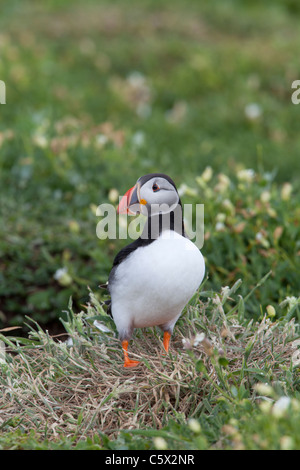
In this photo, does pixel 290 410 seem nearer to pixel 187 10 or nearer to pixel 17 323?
pixel 17 323

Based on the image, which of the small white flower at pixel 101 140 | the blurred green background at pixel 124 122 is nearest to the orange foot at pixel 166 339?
the blurred green background at pixel 124 122

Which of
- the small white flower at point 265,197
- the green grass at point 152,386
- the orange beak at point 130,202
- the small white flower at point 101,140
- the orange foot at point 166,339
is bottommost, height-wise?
the green grass at point 152,386

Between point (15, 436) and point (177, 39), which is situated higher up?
point (177, 39)

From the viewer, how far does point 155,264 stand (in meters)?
2.67

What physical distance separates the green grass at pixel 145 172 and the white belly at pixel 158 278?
0.26m

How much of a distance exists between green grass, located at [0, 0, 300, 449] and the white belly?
258mm

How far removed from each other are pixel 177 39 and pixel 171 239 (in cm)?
786

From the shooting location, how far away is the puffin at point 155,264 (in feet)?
8.80

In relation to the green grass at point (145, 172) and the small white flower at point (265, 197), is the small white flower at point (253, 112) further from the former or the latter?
the small white flower at point (265, 197)

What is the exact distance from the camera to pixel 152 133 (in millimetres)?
7723

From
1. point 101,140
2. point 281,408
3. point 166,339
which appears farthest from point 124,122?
point 281,408

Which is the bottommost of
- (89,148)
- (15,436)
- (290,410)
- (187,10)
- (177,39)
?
(15,436)

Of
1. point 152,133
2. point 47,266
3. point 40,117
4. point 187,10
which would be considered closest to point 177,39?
point 187,10

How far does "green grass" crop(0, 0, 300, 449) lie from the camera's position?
2855mm
